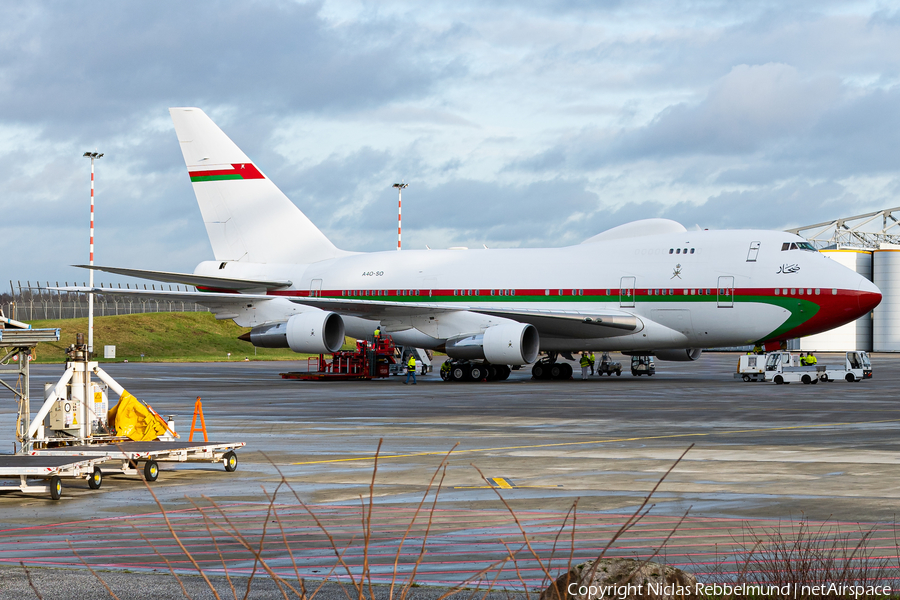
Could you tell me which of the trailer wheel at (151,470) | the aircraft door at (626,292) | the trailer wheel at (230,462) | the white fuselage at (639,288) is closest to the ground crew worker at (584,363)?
the white fuselage at (639,288)

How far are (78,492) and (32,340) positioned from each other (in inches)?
80.0

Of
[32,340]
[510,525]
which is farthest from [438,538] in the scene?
[32,340]

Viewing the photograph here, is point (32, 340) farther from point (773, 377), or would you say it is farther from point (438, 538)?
point (773, 377)

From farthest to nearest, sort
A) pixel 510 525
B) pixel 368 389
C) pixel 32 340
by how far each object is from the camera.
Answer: pixel 368 389 → pixel 32 340 → pixel 510 525

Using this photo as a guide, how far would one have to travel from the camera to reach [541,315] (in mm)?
35750

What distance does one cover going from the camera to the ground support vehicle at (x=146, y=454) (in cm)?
1211

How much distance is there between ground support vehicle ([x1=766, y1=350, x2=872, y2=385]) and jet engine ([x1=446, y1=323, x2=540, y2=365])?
9248 millimetres

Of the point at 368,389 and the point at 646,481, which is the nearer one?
the point at 646,481

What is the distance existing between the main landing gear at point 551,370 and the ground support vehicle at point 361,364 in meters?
6.04

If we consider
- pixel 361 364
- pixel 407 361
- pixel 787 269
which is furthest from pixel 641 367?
pixel 361 364

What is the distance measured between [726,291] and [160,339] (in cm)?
5956

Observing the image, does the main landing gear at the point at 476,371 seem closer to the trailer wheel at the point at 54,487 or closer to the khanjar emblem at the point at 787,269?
the khanjar emblem at the point at 787,269

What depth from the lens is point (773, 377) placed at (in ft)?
125

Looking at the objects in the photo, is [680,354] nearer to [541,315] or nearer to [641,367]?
[641,367]
